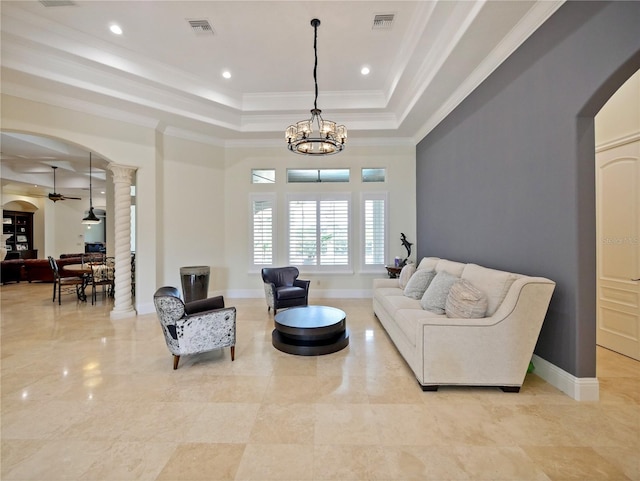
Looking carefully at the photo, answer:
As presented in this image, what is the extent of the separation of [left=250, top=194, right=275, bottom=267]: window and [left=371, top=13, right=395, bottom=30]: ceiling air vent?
164 inches

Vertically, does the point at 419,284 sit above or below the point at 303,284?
above

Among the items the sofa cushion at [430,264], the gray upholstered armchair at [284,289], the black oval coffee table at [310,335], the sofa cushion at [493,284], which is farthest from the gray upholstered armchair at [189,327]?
the sofa cushion at [430,264]

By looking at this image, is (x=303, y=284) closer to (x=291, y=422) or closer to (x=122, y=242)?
(x=291, y=422)

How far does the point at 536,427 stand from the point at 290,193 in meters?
5.81

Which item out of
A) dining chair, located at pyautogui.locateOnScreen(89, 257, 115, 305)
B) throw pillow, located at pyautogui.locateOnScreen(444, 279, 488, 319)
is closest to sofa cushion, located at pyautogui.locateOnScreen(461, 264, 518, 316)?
throw pillow, located at pyautogui.locateOnScreen(444, 279, 488, 319)

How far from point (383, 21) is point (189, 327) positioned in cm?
459

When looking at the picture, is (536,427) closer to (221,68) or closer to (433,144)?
(433,144)

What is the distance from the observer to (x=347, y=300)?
6.48 metres

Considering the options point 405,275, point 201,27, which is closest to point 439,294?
point 405,275

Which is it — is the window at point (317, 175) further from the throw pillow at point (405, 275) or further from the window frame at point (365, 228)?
the throw pillow at point (405, 275)

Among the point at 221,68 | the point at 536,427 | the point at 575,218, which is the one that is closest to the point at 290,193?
the point at 221,68

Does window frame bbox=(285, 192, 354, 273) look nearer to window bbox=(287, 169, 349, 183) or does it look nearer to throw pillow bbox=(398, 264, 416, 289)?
window bbox=(287, 169, 349, 183)

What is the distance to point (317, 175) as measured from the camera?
22.3ft

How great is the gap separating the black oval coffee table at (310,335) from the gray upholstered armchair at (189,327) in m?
0.64
